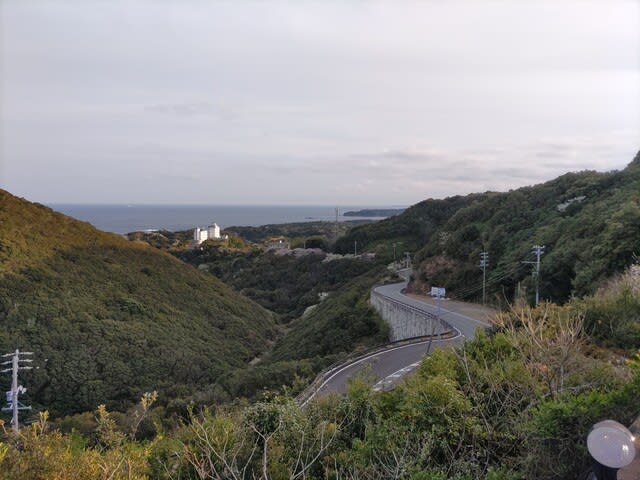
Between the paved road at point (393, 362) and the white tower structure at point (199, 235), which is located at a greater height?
the white tower structure at point (199, 235)

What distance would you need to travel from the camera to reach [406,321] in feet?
74.6

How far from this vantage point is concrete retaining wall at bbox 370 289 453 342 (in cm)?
2000

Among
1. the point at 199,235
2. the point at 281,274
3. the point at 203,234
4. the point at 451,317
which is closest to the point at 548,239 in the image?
the point at 451,317

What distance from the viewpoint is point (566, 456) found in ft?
16.1

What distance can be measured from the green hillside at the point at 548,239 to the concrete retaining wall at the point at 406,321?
3693 millimetres

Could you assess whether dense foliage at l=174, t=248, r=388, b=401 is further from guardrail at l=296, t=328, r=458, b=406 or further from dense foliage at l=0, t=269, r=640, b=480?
dense foliage at l=0, t=269, r=640, b=480

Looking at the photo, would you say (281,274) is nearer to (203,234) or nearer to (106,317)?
(106,317)

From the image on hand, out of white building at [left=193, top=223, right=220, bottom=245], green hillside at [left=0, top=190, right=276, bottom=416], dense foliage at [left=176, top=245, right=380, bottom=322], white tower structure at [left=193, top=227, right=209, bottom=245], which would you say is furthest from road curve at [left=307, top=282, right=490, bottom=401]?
white tower structure at [left=193, top=227, right=209, bottom=245]

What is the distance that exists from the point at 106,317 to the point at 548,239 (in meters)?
24.8

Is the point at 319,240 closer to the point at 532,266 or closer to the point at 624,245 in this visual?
the point at 532,266

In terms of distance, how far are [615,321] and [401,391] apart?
532 cm

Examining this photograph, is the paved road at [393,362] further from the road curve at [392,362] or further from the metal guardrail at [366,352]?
the metal guardrail at [366,352]

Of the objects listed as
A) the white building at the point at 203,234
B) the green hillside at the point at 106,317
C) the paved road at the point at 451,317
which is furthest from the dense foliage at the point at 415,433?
the white building at the point at 203,234

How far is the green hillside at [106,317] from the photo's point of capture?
21672 millimetres
